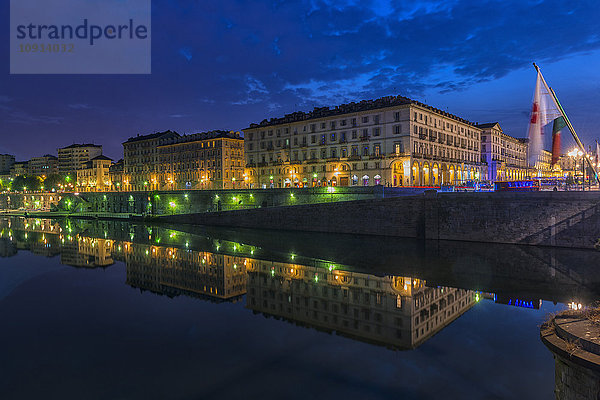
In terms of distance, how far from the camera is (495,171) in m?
100

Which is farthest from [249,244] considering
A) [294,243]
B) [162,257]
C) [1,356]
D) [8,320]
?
[1,356]

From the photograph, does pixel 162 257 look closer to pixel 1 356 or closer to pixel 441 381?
pixel 1 356

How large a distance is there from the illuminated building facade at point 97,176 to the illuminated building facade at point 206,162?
50509 mm

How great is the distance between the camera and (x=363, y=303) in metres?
19.3

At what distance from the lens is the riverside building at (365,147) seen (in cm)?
6806

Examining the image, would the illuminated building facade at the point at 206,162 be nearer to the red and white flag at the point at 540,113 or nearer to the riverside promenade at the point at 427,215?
the riverside promenade at the point at 427,215

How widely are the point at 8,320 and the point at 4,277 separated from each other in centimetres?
1296

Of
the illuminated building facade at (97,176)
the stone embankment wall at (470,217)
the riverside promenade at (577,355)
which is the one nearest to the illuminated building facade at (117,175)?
the illuminated building facade at (97,176)

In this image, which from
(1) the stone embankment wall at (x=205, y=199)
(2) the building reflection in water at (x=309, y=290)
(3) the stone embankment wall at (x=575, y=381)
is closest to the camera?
(3) the stone embankment wall at (x=575, y=381)

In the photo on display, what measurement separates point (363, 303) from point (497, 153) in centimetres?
10006

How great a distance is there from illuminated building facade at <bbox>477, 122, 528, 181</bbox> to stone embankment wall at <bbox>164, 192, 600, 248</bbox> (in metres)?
64.4

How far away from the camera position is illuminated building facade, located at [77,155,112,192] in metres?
154

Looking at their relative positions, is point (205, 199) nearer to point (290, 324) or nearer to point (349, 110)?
point (349, 110)

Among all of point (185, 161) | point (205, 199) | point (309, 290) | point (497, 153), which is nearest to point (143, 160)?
A: point (185, 161)
